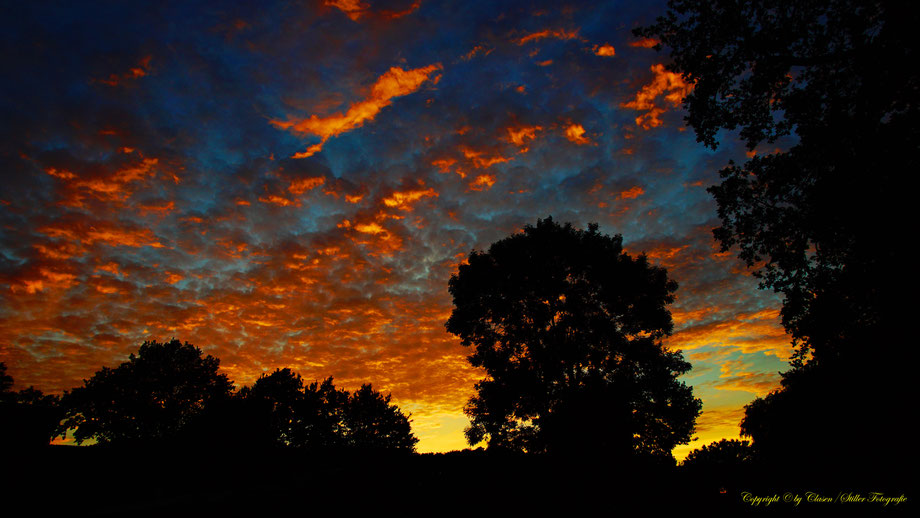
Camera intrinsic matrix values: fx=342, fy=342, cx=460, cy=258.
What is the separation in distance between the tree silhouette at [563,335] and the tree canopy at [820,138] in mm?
7463

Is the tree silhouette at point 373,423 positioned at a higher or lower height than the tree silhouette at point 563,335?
lower

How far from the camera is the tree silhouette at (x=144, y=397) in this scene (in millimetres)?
43969

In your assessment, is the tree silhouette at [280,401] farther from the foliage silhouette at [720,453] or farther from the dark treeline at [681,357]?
the foliage silhouette at [720,453]

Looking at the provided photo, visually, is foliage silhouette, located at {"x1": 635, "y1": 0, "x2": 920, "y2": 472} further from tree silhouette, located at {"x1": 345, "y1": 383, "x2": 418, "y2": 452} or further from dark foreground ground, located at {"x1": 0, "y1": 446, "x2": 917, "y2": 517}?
tree silhouette, located at {"x1": 345, "y1": 383, "x2": 418, "y2": 452}

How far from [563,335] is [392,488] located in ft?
48.9

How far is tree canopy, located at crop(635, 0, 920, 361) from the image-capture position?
30.8 ft

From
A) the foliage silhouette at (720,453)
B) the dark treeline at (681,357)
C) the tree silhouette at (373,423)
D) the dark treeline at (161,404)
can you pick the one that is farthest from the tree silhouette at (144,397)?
the foliage silhouette at (720,453)

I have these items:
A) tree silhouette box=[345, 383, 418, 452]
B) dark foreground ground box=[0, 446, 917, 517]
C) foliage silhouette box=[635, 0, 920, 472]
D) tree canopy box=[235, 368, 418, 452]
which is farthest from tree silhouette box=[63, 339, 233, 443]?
foliage silhouette box=[635, 0, 920, 472]

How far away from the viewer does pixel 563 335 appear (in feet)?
67.2

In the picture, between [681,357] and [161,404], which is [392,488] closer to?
[681,357]

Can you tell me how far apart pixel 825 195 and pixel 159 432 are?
67.3m

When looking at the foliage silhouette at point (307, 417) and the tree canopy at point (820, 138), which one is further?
the foliage silhouette at point (307, 417)

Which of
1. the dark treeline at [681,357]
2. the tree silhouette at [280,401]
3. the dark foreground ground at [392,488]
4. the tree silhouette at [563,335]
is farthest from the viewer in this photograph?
the tree silhouette at [280,401]

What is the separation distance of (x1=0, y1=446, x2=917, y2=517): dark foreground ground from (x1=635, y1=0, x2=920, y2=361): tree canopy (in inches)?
229
